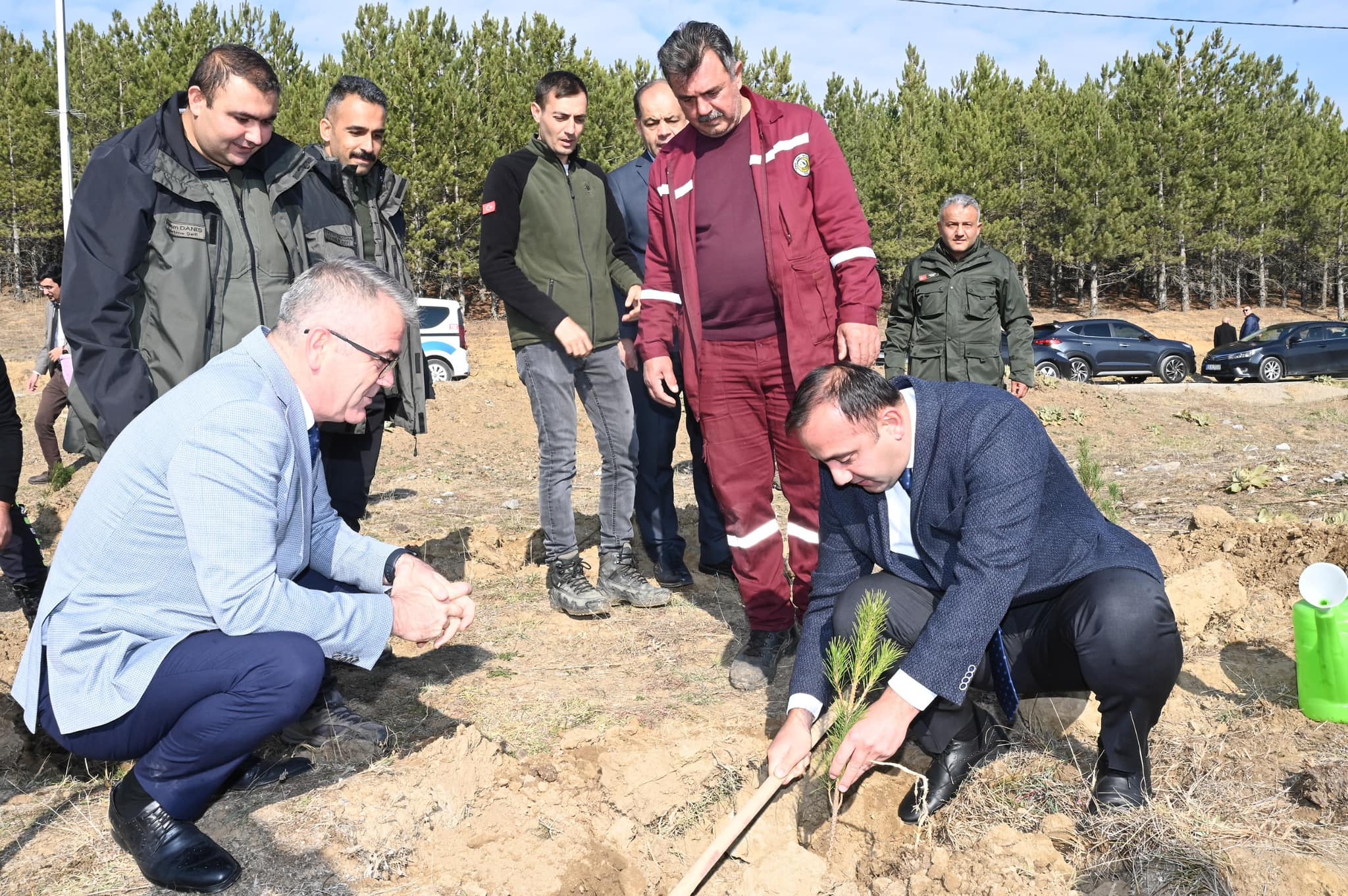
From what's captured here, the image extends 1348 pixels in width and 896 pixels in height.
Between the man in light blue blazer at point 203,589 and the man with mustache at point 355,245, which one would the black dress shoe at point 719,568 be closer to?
the man with mustache at point 355,245

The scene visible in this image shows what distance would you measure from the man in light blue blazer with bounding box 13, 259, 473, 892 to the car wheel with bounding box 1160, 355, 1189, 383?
20.6 meters

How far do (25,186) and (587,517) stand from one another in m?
28.6

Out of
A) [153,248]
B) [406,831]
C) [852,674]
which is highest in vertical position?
[153,248]

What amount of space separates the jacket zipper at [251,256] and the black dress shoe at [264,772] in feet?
4.41

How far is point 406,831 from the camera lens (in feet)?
8.53

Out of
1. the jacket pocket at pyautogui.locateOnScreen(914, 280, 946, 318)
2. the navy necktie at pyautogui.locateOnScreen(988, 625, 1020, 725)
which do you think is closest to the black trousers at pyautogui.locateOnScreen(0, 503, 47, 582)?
the navy necktie at pyautogui.locateOnScreen(988, 625, 1020, 725)

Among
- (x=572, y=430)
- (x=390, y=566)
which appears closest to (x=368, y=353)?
(x=390, y=566)

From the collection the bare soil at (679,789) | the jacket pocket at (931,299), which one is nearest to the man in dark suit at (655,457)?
the bare soil at (679,789)

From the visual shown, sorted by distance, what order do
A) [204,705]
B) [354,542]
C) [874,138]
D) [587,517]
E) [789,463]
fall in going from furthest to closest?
[874,138]
[587,517]
[789,463]
[354,542]
[204,705]

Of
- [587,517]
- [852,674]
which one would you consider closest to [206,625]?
[852,674]

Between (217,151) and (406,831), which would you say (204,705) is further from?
(217,151)

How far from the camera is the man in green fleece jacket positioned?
14.1ft

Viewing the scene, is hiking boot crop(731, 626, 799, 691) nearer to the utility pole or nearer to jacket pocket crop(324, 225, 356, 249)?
jacket pocket crop(324, 225, 356, 249)

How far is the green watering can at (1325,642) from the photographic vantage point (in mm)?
2936
